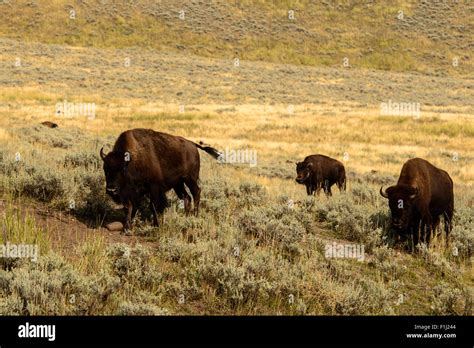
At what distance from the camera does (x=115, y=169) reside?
7426mm

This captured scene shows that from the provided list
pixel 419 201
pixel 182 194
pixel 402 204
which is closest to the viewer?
pixel 402 204

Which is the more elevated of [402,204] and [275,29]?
[275,29]

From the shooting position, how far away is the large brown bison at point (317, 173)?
15099 mm

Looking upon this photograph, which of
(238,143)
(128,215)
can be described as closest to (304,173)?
(128,215)

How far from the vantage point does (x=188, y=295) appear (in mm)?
5812

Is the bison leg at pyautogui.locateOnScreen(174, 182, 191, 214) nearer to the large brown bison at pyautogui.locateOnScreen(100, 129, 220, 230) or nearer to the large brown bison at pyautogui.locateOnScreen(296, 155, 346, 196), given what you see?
the large brown bison at pyautogui.locateOnScreen(100, 129, 220, 230)

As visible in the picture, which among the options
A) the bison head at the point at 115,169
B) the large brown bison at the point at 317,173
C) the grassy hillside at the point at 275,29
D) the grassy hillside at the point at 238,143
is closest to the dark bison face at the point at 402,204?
the grassy hillside at the point at 238,143

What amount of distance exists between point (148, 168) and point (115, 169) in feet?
1.87

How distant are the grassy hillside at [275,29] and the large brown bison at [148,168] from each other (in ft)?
224

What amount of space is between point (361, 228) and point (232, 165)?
11.2 m

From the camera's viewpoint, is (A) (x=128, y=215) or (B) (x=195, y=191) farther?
(B) (x=195, y=191)

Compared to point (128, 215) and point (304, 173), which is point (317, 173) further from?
point (128, 215)

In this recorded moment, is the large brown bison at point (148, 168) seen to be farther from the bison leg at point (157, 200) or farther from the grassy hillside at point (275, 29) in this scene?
the grassy hillside at point (275, 29)
